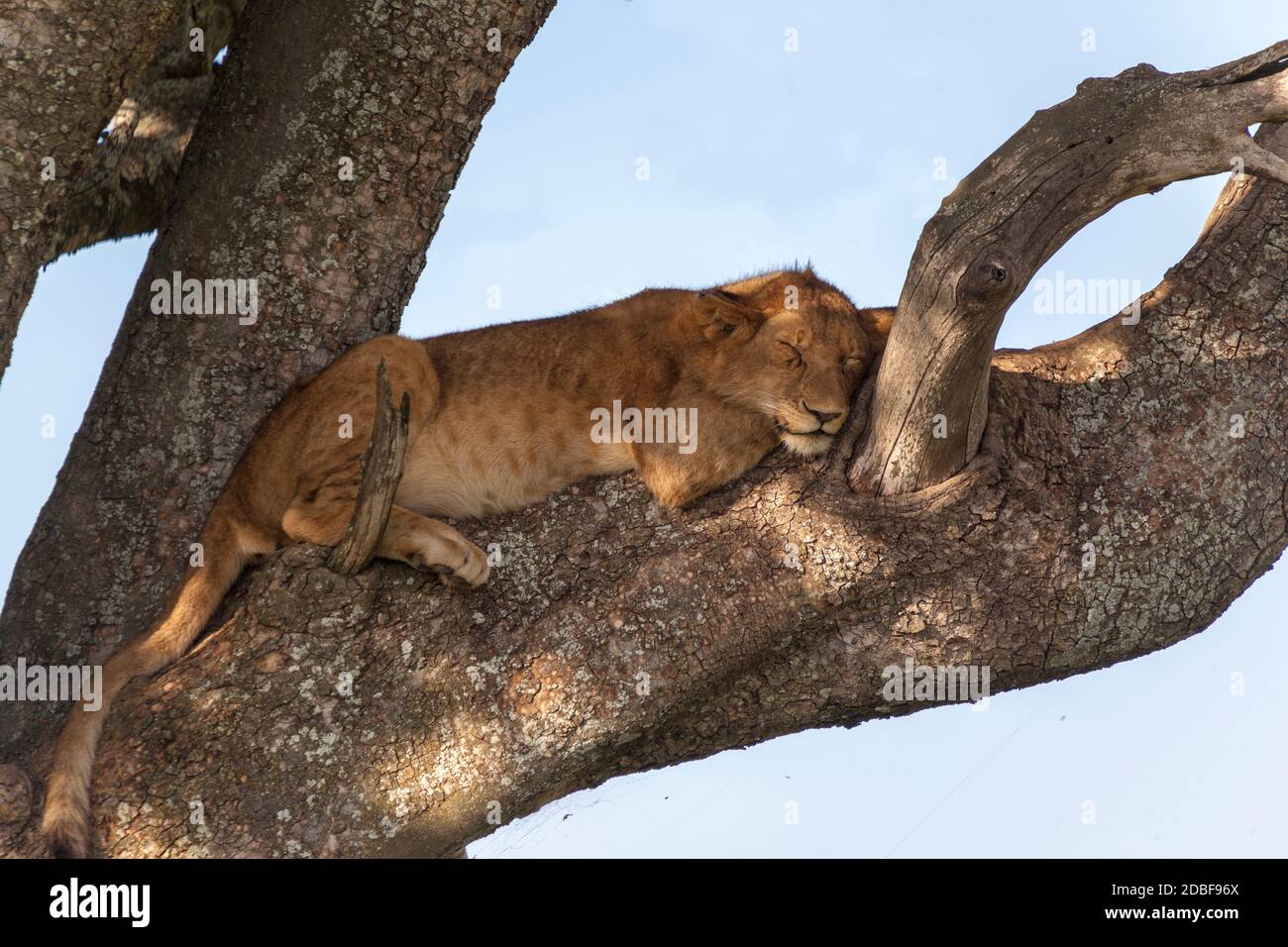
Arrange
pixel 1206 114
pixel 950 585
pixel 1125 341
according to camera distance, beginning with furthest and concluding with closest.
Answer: pixel 1125 341
pixel 950 585
pixel 1206 114

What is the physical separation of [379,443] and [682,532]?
41.6 inches

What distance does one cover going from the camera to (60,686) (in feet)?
14.9

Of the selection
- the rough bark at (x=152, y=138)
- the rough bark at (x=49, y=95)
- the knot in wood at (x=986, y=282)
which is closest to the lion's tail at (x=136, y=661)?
the rough bark at (x=49, y=95)

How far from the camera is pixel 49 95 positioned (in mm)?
3957

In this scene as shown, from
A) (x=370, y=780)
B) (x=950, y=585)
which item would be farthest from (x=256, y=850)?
(x=950, y=585)

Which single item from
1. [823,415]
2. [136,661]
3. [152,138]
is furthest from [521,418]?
[152,138]

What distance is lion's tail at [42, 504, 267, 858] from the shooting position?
3.86 m

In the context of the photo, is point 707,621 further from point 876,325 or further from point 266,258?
point 266,258

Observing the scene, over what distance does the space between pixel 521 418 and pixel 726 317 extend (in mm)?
864

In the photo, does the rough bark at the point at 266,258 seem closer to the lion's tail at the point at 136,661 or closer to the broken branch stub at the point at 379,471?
the lion's tail at the point at 136,661

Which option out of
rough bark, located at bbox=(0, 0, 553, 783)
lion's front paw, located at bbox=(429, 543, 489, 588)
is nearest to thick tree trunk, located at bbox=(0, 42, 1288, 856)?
lion's front paw, located at bbox=(429, 543, 489, 588)

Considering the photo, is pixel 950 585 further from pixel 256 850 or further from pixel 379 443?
pixel 256 850

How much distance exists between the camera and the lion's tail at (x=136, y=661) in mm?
3855

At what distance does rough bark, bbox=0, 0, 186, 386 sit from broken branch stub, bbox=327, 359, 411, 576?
4.10 ft
